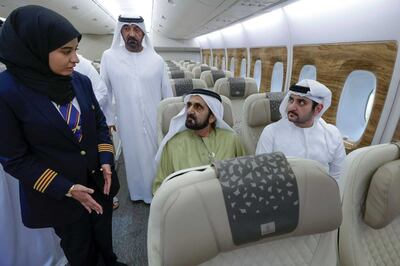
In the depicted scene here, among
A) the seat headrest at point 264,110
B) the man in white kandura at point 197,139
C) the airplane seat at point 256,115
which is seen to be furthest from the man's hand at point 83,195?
the seat headrest at point 264,110

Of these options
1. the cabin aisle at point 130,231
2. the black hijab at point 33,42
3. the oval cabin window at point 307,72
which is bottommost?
the cabin aisle at point 130,231

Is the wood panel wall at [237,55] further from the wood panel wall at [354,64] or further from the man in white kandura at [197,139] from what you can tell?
the man in white kandura at [197,139]

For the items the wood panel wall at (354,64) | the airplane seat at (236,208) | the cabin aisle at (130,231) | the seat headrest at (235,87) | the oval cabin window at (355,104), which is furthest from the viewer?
the seat headrest at (235,87)

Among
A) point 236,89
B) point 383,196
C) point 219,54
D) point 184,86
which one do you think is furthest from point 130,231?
point 219,54

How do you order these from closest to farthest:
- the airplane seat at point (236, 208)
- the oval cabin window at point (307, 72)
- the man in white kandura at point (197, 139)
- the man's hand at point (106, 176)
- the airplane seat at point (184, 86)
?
the airplane seat at point (236, 208)
the man's hand at point (106, 176)
the man in white kandura at point (197, 139)
the airplane seat at point (184, 86)
the oval cabin window at point (307, 72)

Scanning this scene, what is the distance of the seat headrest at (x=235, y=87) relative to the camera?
383 centimetres

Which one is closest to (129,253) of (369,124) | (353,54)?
(369,124)

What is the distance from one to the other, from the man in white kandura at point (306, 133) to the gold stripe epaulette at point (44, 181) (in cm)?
153

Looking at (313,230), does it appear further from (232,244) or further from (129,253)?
(129,253)

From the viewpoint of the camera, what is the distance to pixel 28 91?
3.63ft

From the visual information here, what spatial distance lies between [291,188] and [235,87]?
3170 millimetres

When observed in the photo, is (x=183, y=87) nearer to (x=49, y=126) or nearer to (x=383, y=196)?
(x=49, y=126)

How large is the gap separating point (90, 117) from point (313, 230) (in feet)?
3.94

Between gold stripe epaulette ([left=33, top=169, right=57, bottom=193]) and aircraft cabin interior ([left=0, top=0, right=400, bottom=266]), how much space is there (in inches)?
22.5
